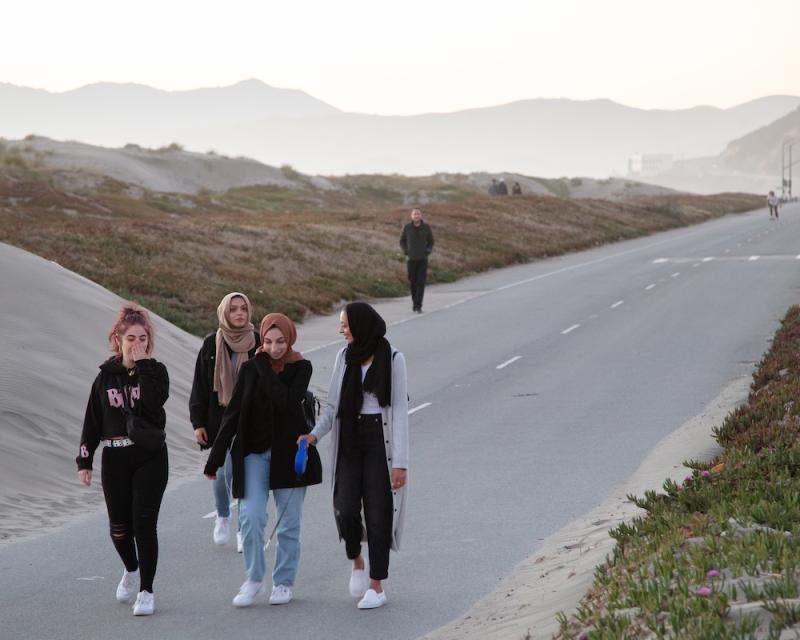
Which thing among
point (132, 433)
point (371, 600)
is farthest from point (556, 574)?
point (132, 433)

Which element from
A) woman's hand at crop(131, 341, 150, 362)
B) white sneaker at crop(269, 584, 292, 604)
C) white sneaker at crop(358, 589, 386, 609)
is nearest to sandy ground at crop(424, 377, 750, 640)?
white sneaker at crop(358, 589, 386, 609)

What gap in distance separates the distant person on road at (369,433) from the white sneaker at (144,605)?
1.31m

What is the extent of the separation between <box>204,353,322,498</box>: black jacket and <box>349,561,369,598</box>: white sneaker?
0.76 m


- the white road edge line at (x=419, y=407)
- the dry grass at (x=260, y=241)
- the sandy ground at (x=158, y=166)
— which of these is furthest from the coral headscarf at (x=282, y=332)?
the sandy ground at (x=158, y=166)

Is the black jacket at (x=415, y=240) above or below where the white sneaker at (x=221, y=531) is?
above

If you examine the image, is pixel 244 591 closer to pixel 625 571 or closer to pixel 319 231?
pixel 625 571

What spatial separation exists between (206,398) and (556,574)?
2.79 metres

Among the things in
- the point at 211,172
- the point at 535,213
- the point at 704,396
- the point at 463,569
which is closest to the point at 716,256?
the point at 535,213

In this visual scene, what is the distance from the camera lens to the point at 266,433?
7.92 meters

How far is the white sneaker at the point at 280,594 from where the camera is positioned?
809 cm

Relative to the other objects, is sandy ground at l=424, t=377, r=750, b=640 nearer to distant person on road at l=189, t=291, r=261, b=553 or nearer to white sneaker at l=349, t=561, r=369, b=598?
white sneaker at l=349, t=561, r=369, b=598

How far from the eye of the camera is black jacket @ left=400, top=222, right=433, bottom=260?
94.3ft

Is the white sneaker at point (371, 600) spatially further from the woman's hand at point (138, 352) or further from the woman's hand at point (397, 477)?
the woman's hand at point (138, 352)

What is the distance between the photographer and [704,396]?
16625mm
